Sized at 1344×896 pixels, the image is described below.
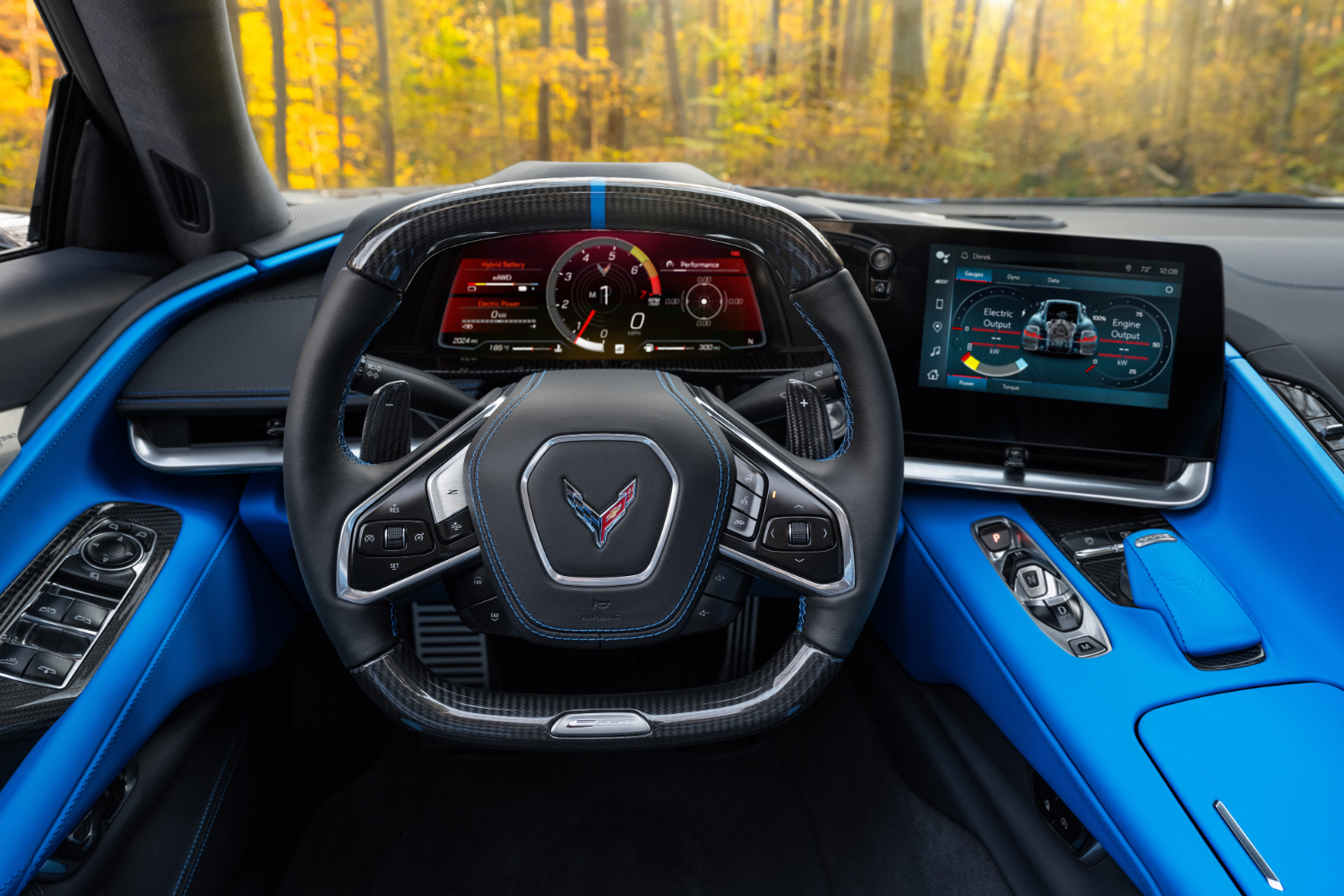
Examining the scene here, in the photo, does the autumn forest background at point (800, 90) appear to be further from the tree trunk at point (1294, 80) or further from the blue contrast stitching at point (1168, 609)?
the blue contrast stitching at point (1168, 609)

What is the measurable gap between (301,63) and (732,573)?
2.18m

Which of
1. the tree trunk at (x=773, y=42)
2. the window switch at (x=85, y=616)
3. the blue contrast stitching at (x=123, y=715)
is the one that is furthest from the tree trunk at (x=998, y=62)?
the window switch at (x=85, y=616)

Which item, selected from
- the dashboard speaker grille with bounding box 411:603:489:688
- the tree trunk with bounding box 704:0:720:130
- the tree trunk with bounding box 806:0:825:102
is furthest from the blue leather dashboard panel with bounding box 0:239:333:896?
the tree trunk with bounding box 806:0:825:102

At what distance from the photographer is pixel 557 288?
1645mm

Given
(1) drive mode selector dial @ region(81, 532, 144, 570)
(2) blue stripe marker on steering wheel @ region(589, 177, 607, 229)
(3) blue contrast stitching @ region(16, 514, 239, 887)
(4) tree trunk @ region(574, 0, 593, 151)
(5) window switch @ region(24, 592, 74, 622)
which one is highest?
(4) tree trunk @ region(574, 0, 593, 151)

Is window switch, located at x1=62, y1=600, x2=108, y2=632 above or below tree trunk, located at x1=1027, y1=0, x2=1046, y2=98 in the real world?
below

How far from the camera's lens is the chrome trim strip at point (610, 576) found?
1.06 meters

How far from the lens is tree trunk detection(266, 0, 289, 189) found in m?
2.16

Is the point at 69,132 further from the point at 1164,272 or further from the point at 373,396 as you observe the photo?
the point at 1164,272

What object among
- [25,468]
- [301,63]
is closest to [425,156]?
[301,63]

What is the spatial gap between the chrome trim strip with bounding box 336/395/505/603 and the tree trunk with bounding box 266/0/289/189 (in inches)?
55.5

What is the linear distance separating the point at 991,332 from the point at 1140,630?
1.84 ft

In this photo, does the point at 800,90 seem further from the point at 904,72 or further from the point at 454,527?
the point at 454,527

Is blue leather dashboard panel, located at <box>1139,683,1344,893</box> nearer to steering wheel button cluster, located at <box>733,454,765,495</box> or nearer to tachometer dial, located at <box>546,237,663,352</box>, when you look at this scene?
steering wheel button cluster, located at <box>733,454,765,495</box>
